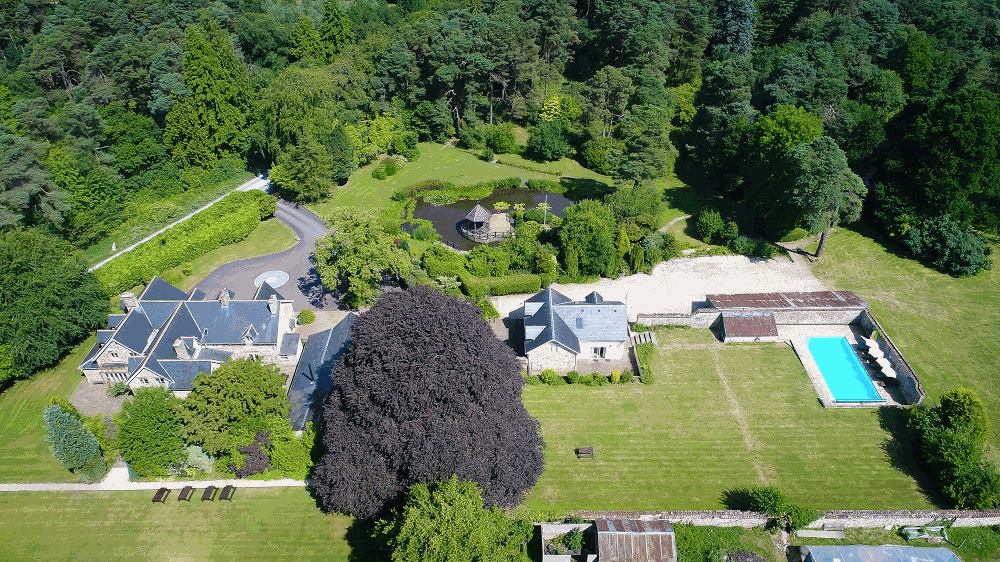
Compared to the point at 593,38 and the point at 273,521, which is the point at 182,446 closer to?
the point at 273,521

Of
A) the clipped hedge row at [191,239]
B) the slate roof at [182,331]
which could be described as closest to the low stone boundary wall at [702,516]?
the slate roof at [182,331]

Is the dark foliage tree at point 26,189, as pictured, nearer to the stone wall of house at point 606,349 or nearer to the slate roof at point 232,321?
the slate roof at point 232,321

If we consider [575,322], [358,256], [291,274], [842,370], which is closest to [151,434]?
[358,256]

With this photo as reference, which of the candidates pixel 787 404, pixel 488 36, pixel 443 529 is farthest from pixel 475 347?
pixel 488 36

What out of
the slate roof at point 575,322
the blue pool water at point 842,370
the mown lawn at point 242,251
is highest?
the slate roof at point 575,322

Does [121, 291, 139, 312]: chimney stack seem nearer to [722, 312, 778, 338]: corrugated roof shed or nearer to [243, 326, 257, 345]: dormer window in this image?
[243, 326, 257, 345]: dormer window

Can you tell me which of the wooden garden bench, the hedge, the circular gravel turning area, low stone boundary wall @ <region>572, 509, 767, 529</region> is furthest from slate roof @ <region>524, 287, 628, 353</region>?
the wooden garden bench
